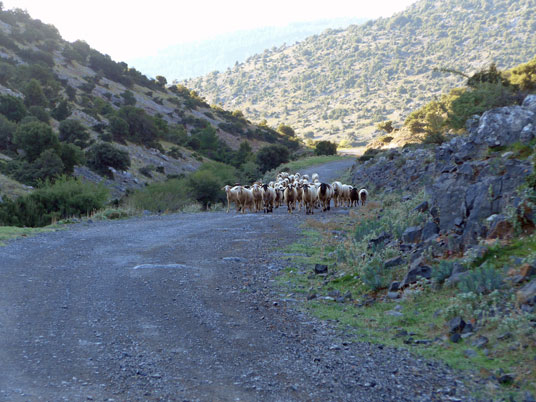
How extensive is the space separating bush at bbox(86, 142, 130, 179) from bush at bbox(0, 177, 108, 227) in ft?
40.6

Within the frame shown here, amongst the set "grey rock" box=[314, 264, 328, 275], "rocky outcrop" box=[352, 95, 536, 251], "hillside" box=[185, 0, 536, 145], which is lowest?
"grey rock" box=[314, 264, 328, 275]

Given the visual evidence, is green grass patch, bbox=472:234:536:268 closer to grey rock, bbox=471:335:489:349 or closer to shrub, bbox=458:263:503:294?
shrub, bbox=458:263:503:294

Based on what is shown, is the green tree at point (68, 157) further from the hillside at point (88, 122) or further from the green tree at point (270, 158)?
the green tree at point (270, 158)

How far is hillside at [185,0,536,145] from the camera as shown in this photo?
5428 inches

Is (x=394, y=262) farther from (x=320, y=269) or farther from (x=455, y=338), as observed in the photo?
(x=455, y=338)

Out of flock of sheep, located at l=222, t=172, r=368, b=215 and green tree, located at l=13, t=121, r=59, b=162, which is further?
green tree, located at l=13, t=121, r=59, b=162

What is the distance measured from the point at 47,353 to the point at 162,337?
129cm

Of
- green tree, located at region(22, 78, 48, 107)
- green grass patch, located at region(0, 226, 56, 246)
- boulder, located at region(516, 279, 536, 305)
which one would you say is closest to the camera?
boulder, located at region(516, 279, 536, 305)

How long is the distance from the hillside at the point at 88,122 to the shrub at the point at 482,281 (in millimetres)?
24119

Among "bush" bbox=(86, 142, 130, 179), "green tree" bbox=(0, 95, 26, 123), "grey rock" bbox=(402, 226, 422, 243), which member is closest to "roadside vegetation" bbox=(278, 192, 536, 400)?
"grey rock" bbox=(402, 226, 422, 243)

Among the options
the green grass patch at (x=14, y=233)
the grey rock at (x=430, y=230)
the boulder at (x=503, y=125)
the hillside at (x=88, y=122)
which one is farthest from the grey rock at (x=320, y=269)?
the hillside at (x=88, y=122)

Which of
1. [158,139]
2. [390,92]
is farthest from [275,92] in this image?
[158,139]

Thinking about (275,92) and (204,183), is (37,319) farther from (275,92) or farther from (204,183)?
(275,92)

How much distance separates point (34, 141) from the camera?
33.8m
